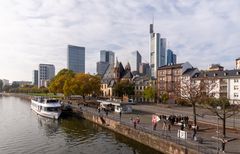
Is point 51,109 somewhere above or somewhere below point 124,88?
below

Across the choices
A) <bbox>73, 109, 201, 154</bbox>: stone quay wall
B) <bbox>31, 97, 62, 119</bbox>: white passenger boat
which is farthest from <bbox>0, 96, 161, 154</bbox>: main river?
<bbox>31, 97, 62, 119</bbox>: white passenger boat

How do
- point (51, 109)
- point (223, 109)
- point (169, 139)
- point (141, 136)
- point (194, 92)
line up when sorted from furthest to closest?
point (51, 109) < point (194, 92) < point (141, 136) < point (223, 109) < point (169, 139)

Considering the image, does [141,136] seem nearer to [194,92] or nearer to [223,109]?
[223,109]

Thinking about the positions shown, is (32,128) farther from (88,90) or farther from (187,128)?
(88,90)

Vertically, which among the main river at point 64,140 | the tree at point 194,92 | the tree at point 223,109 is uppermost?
the tree at point 194,92

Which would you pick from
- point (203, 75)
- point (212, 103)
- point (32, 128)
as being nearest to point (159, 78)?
point (203, 75)

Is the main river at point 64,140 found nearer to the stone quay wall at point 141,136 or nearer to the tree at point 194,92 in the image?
the stone quay wall at point 141,136

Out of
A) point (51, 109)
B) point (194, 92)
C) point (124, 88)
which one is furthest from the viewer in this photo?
point (124, 88)

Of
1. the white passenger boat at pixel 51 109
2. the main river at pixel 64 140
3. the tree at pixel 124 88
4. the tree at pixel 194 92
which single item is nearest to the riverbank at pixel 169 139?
the main river at pixel 64 140

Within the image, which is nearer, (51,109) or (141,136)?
(141,136)

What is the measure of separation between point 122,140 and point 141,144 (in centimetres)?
542

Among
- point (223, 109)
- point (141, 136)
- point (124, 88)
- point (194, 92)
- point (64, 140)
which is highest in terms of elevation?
point (124, 88)

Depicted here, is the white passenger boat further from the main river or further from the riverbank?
the riverbank

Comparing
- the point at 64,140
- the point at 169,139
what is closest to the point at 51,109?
the point at 64,140
